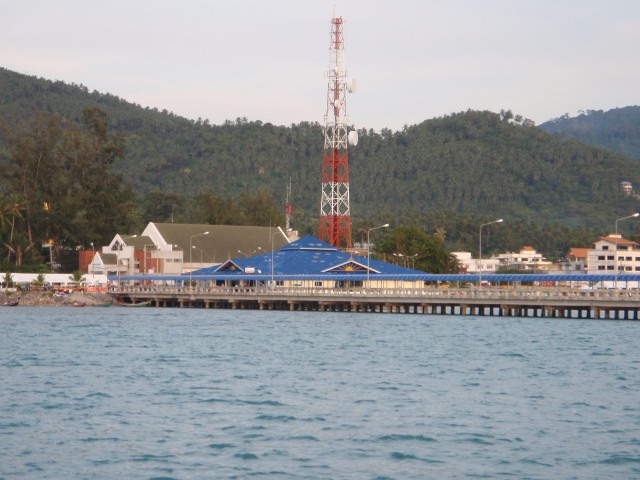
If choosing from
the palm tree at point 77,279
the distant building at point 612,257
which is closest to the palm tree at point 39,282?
the palm tree at point 77,279

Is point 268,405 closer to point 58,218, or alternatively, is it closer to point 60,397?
point 60,397

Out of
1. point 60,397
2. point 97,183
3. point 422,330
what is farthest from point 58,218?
point 60,397

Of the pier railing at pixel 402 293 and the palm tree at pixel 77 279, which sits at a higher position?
the palm tree at pixel 77 279

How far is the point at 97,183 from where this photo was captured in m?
158

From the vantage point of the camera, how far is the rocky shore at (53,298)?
127 meters

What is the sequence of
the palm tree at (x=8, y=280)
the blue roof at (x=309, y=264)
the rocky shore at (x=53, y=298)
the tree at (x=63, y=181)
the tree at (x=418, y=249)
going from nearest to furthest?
the blue roof at (x=309, y=264)
the rocky shore at (x=53, y=298)
the palm tree at (x=8, y=280)
the tree at (x=63, y=181)
the tree at (x=418, y=249)

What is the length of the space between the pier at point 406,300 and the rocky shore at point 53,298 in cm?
207

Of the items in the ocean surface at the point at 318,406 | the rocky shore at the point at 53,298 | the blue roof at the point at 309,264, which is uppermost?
the blue roof at the point at 309,264

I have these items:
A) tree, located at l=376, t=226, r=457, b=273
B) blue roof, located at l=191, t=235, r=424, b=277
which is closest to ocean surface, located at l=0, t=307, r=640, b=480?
blue roof, located at l=191, t=235, r=424, b=277

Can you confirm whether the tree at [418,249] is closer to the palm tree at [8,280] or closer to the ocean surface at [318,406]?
the palm tree at [8,280]

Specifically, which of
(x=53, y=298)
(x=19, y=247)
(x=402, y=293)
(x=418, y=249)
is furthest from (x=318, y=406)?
(x=418, y=249)

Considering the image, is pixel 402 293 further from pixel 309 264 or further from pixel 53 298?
pixel 53 298

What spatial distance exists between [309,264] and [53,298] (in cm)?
2992

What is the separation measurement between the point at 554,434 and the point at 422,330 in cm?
4935
